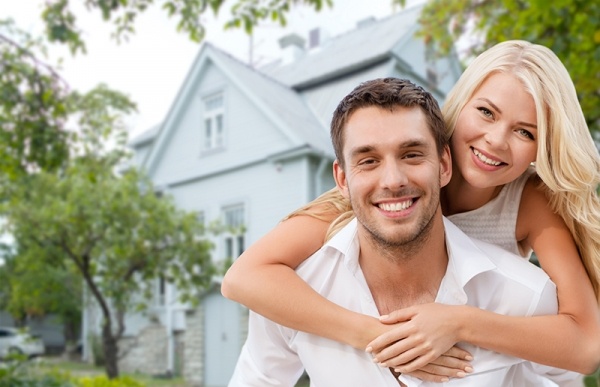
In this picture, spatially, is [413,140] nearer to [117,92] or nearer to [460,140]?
[460,140]

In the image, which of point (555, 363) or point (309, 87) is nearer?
point (555, 363)

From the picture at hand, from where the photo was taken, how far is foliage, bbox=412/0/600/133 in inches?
233

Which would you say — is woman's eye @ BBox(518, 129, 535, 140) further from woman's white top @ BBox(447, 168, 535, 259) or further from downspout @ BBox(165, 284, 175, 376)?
downspout @ BBox(165, 284, 175, 376)

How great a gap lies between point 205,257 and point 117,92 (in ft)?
34.9

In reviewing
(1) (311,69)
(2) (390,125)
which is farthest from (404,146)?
(1) (311,69)

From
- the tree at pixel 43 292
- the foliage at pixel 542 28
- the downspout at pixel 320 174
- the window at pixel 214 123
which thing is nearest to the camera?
the foliage at pixel 542 28

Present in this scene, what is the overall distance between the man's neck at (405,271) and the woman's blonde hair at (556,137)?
21 cm

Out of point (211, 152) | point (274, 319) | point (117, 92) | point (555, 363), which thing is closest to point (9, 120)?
point (274, 319)

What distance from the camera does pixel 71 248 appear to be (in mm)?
12375

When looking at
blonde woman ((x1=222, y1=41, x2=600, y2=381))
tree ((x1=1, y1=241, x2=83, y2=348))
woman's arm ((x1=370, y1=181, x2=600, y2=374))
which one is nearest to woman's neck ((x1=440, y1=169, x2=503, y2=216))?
blonde woman ((x1=222, y1=41, x2=600, y2=381))

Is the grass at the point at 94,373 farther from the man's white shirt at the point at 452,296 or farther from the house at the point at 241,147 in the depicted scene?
the man's white shirt at the point at 452,296

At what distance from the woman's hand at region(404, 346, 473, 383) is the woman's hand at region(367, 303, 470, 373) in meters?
0.03

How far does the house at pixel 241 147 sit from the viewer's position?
14828 millimetres

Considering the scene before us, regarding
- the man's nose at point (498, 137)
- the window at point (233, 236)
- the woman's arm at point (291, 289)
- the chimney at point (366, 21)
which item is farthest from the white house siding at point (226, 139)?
the man's nose at point (498, 137)
